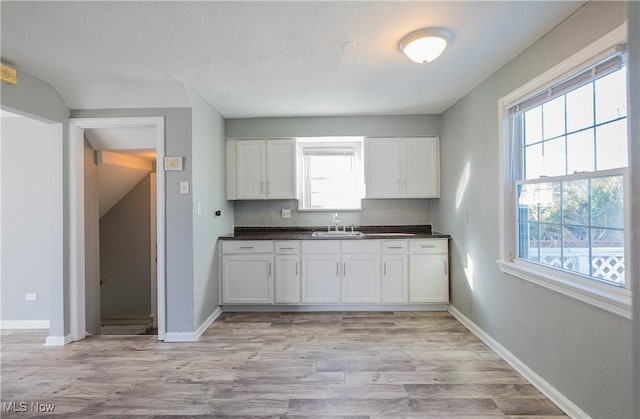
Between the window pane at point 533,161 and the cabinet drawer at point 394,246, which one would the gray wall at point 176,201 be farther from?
the window pane at point 533,161

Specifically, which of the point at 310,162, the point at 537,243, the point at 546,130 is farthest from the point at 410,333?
the point at 310,162

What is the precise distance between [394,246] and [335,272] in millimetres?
760

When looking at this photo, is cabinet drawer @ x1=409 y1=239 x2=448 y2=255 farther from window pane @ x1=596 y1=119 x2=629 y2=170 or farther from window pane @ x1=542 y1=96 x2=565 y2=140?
window pane @ x1=596 y1=119 x2=629 y2=170

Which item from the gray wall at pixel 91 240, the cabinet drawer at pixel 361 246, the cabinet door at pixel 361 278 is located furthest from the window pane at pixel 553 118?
the gray wall at pixel 91 240

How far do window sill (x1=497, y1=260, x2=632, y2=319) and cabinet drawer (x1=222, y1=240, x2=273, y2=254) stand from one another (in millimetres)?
2453

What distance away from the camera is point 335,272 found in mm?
3629

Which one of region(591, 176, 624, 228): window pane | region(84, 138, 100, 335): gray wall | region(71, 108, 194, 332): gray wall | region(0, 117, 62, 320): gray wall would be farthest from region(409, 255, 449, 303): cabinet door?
region(0, 117, 62, 320): gray wall

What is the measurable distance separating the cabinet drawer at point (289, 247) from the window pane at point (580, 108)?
106 inches

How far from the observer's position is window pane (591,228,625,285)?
1.56 metres

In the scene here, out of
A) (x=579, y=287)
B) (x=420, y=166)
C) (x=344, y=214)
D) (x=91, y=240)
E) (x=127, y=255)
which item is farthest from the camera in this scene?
(x=127, y=255)

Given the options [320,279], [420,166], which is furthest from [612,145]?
[320,279]

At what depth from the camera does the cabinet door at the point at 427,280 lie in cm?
361

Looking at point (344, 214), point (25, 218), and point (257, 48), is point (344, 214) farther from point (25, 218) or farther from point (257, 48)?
point (25, 218)

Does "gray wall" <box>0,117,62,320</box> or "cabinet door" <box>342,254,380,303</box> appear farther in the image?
"cabinet door" <box>342,254,380,303</box>
